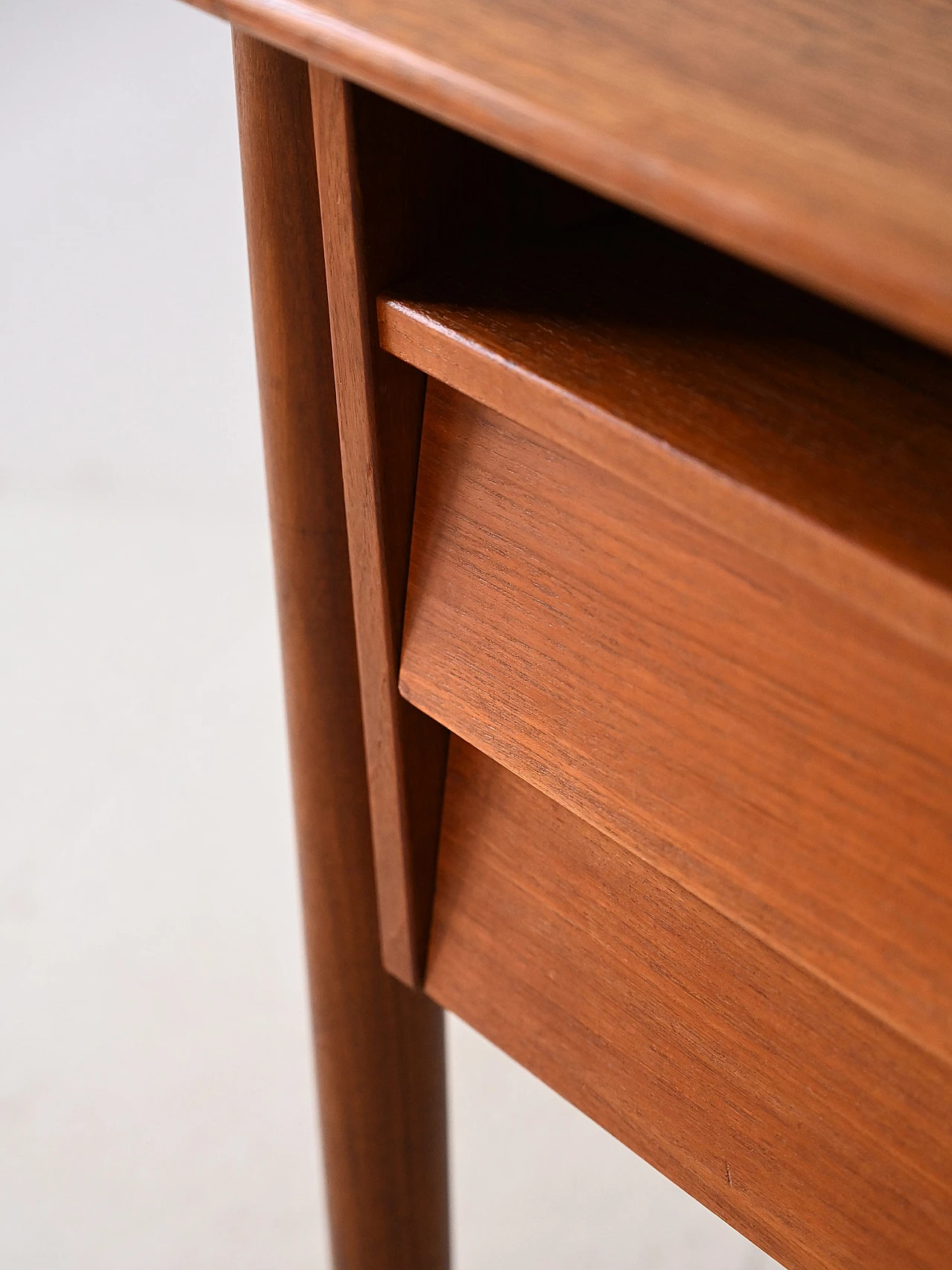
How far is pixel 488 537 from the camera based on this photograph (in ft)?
1.26

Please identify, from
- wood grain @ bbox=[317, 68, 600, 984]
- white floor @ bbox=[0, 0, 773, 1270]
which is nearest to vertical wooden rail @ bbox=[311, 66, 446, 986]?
wood grain @ bbox=[317, 68, 600, 984]

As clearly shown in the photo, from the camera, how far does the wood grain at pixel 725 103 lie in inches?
8.9

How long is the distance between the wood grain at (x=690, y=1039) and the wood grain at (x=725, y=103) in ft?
0.70

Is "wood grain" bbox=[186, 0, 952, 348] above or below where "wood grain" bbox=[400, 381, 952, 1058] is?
above

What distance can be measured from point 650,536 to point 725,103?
0.10 meters

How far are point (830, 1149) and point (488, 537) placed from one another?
19 cm

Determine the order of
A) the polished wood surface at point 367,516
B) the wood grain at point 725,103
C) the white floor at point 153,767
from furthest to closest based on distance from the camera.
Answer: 1. the white floor at point 153,767
2. the polished wood surface at point 367,516
3. the wood grain at point 725,103

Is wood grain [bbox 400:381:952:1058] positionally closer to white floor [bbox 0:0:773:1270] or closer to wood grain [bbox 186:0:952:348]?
wood grain [bbox 186:0:952:348]

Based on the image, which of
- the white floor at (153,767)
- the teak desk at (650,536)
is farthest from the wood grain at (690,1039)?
the white floor at (153,767)

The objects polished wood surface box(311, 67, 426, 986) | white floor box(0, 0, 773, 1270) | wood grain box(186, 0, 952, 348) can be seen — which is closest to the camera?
wood grain box(186, 0, 952, 348)

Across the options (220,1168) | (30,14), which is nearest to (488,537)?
(220,1168)

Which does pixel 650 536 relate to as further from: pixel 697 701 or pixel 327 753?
pixel 327 753

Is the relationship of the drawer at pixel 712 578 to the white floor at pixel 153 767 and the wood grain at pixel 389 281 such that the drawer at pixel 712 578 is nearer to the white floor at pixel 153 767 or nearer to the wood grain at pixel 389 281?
the wood grain at pixel 389 281

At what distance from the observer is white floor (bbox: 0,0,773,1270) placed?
3.18 feet
